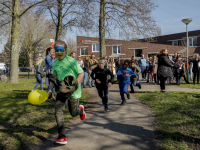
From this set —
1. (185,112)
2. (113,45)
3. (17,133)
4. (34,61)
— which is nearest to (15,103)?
(17,133)

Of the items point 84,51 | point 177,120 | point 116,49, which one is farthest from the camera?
point 84,51

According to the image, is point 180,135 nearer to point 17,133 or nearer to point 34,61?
point 17,133

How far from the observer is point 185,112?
228 inches

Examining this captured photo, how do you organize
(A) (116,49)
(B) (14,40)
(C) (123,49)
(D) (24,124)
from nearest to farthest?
(D) (24,124) → (B) (14,40) → (C) (123,49) → (A) (116,49)

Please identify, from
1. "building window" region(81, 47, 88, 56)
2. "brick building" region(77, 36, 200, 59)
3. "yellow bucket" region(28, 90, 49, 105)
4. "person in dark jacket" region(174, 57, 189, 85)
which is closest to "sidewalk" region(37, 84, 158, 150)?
"yellow bucket" region(28, 90, 49, 105)

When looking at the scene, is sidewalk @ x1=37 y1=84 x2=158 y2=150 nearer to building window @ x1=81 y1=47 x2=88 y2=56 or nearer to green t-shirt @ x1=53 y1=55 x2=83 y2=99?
green t-shirt @ x1=53 y1=55 x2=83 y2=99

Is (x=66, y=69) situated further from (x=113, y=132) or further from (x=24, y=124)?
(x=24, y=124)

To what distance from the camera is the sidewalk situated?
373 centimetres

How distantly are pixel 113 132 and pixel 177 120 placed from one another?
1.71 m

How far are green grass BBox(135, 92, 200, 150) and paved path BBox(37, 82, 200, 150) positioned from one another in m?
0.23

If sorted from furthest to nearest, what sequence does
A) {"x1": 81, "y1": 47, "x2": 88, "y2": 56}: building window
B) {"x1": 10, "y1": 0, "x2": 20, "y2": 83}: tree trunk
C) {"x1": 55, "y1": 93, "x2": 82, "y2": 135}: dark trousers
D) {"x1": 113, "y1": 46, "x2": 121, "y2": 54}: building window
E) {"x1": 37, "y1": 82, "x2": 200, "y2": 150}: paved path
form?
{"x1": 81, "y1": 47, "x2": 88, "y2": 56}: building window → {"x1": 113, "y1": 46, "x2": 121, "y2": 54}: building window → {"x1": 10, "y1": 0, "x2": 20, "y2": 83}: tree trunk → {"x1": 55, "y1": 93, "x2": 82, "y2": 135}: dark trousers → {"x1": 37, "y1": 82, "x2": 200, "y2": 150}: paved path

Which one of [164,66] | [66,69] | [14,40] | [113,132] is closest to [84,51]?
[14,40]

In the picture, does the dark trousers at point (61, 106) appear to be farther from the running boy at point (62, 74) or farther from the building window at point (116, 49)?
the building window at point (116, 49)

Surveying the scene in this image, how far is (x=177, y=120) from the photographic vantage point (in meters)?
5.06
